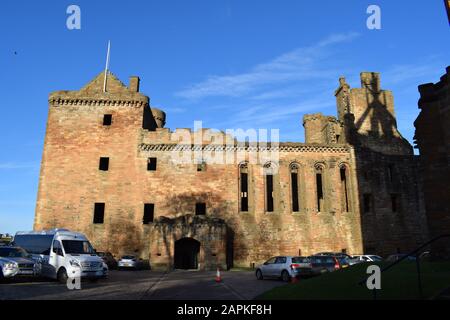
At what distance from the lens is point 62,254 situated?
1655 cm

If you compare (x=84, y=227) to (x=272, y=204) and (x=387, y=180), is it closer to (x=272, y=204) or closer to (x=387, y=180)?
(x=272, y=204)

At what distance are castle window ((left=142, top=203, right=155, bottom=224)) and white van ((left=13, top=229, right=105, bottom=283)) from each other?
43.4ft

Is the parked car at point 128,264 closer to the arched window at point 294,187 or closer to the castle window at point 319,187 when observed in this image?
the arched window at point 294,187

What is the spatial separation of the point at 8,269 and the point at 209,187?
61.8 ft

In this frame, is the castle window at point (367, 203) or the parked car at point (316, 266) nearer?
the parked car at point (316, 266)

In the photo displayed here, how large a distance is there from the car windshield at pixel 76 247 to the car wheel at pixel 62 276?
843 mm

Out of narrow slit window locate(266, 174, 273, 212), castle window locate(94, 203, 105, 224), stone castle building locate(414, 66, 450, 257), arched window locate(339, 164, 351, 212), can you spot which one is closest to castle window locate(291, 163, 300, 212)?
narrow slit window locate(266, 174, 273, 212)

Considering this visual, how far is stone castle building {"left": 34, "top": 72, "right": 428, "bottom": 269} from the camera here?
30719mm

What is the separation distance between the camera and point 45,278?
17922 millimetres

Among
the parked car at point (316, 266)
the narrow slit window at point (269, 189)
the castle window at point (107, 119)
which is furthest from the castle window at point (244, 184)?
the parked car at point (316, 266)

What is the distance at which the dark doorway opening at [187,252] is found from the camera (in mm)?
29453

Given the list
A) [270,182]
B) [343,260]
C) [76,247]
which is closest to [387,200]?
[270,182]

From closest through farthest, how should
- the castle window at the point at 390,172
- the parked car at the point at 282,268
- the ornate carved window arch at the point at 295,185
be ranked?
the parked car at the point at 282,268 → the ornate carved window arch at the point at 295,185 → the castle window at the point at 390,172
